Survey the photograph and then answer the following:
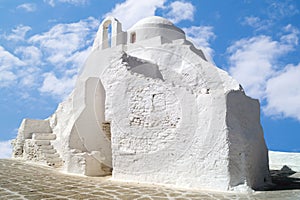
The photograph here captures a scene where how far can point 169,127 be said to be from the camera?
293 inches

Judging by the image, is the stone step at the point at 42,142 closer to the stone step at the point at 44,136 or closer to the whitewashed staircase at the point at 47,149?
the whitewashed staircase at the point at 47,149

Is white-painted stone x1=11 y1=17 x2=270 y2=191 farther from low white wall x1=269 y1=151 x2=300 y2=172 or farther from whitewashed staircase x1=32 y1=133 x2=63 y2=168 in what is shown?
low white wall x1=269 y1=151 x2=300 y2=172

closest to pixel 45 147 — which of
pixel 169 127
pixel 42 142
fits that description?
pixel 42 142

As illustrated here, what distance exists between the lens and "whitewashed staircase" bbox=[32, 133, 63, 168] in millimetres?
11821

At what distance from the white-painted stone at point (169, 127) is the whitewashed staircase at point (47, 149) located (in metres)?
1.77

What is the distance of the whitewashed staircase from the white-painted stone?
5.81 ft

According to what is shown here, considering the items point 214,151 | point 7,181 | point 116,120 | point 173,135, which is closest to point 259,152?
point 214,151

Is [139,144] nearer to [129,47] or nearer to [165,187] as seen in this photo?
[165,187]

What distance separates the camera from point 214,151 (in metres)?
6.68

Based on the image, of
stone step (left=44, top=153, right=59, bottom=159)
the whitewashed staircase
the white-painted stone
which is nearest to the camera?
the white-painted stone

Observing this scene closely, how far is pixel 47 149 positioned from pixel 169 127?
7507 millimetres

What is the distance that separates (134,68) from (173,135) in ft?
10.3

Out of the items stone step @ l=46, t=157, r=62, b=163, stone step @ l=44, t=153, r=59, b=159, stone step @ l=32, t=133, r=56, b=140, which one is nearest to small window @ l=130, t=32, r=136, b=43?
stone step @ l=32, t=133, r=56, b=140

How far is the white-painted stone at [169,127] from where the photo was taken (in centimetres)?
673
